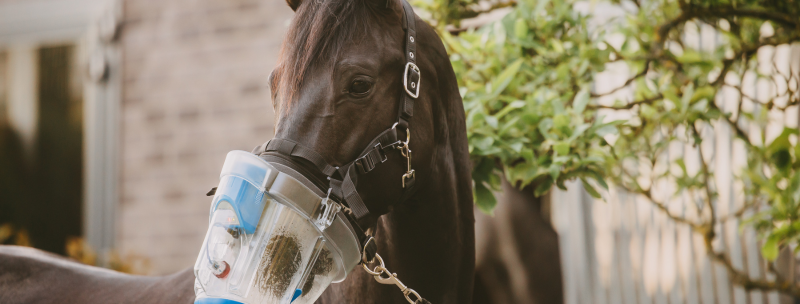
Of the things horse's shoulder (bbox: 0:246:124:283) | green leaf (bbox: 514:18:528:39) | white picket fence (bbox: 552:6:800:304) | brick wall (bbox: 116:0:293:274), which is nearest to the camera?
horse's shoulder (bbox: 0:246:124:283)

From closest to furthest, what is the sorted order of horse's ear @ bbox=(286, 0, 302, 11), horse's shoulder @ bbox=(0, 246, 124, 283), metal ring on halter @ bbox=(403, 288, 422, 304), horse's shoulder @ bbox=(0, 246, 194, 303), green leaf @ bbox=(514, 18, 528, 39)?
metal ring on halter @ bbox=(403, 288, 422, 304)
horse's ear @ bbox=(286, 0, 302, 11)
horse's shoulder @ bbox=(0, 246, 194, 303)
horse's shoulder @ bbox=(0, 246, 124, 283)
green leaf @ bbox=(514, 18, 528, 39)

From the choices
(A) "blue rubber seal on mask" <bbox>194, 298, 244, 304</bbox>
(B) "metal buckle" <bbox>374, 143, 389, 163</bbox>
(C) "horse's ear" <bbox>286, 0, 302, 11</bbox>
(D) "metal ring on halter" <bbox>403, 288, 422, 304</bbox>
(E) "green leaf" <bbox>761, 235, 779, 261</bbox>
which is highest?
(C) "horse's ear" <bbox>286, 0, 302, 11</bbox>

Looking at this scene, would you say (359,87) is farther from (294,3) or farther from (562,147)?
(562,147)

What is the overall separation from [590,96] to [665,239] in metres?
1.36

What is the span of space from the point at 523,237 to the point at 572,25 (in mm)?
866

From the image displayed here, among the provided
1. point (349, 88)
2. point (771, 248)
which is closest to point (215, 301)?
point (349, 88)

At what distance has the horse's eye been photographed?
131 cm

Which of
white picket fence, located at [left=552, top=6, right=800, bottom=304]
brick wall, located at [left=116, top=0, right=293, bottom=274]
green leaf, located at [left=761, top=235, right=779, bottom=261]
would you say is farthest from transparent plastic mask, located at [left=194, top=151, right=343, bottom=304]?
brick wall, located at [left=116, top=0, right=293, bottom=274]

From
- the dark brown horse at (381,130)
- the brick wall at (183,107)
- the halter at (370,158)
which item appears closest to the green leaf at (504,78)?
the dark brown horse at (381,130)

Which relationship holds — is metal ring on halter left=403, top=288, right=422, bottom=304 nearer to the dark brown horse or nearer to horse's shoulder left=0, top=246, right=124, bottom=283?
the dark brown horse

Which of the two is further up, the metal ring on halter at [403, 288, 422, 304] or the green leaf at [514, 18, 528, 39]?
the green leaf at [514, 18, 528, 39]

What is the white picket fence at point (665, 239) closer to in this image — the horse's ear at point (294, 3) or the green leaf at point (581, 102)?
the green leaf at point (581, 102)

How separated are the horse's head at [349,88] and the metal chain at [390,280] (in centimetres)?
14

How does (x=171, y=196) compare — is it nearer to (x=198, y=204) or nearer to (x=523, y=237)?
(x=198, y=204)
